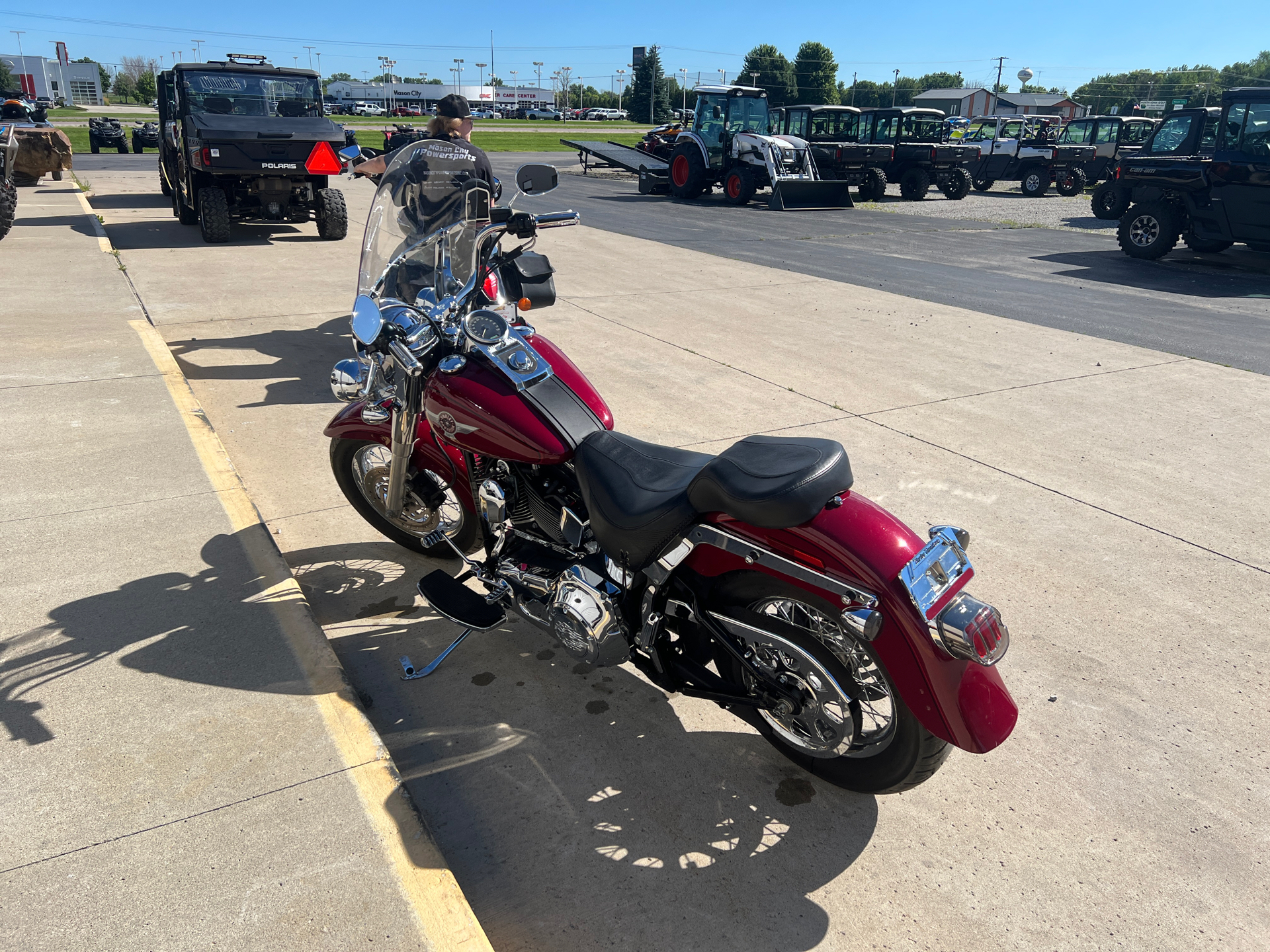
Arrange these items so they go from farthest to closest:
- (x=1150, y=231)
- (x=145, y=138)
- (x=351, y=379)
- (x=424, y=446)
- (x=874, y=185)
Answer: (x=145, y=138), (x=874, y=185), (x=1150, y=231), (x=424, y=446), (x=351, y=379)

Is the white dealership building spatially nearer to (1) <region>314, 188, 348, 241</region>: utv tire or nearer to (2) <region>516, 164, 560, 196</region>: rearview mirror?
(1) <region>314, 188, 348, 241</region>: utv tire

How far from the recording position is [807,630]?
2.52 m

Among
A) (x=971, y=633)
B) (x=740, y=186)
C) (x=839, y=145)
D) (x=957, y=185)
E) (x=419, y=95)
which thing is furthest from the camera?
(x=419, y=95)

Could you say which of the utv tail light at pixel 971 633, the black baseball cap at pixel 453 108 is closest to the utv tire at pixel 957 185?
the black baseball cap at pixel 453 108

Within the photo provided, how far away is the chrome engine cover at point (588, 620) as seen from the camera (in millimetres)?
2789

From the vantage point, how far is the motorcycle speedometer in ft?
Answer: 10.1

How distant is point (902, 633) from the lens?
7.56 ft

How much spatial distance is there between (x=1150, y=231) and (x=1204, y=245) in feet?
4.10

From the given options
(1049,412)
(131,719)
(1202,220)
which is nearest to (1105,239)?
(1202,220)

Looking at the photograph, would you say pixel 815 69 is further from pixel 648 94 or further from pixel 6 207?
pixel 6 207

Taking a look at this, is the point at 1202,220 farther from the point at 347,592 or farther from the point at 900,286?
the point at 347,592


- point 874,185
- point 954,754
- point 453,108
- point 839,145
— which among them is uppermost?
point 839,145

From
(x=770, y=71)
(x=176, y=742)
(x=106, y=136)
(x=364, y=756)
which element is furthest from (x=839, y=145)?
(x=770, y=71)

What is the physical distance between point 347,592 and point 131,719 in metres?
1.15
